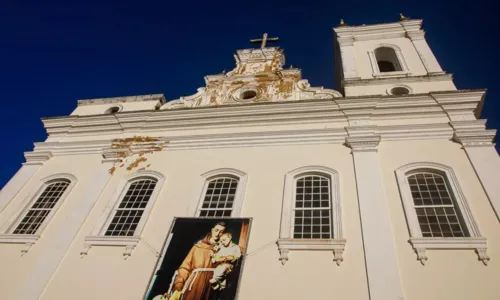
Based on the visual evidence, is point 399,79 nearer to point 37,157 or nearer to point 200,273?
point 200,273

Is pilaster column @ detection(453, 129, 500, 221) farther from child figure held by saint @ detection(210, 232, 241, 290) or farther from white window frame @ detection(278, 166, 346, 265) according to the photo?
child figure held by saint @ detection(210, 232, 241, 290)

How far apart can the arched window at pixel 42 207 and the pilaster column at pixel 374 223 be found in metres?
8.75

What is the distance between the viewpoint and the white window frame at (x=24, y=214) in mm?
8969

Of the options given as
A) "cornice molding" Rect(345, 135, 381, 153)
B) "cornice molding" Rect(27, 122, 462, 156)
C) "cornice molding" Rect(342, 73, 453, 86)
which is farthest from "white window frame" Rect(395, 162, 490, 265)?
"cornice molding" Rect(342, 73, 453, 86)

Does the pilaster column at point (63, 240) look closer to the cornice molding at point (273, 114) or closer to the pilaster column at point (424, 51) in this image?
the cornice molding at point (273, 114)

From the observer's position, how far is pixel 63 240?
8.77 m

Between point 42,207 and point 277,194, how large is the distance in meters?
7.25

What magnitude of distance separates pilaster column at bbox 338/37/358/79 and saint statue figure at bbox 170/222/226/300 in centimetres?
826

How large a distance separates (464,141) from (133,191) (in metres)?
9.53

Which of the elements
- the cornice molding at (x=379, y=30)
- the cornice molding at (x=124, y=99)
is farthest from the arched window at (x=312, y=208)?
the cornice molding at (x=379, y=30)

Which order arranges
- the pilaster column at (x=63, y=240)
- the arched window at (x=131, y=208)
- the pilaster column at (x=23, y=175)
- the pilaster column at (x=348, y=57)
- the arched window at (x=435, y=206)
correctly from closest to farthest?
the arched window at (x=435, y=206) → the pilaster column at (x=63, y=240) → the arched window at (x=131, y=208) → the pilaster column at (x=23, y=175) → the pilaster column at (x=348, y=57)

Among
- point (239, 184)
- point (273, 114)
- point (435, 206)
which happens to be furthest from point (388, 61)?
point (239, 184)

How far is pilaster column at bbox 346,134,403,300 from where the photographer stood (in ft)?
21.3

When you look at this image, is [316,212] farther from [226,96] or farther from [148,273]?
[226,96]
